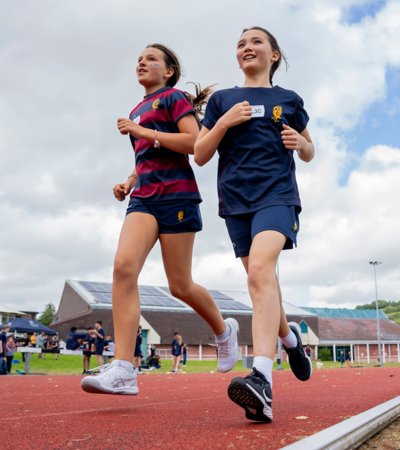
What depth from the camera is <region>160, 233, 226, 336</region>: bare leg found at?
436 centimetres

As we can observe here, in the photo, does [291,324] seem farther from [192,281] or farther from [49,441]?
[49,441]

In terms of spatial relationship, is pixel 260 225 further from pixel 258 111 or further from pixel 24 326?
pixel 24 326

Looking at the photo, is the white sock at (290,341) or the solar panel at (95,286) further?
the solar panel at (95,286)

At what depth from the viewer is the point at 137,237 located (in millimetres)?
4203

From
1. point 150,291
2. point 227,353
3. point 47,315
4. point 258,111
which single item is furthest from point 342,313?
point 258,111

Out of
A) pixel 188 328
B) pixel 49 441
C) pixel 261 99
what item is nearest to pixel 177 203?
pixel 261 99

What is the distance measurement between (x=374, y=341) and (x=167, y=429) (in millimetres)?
74758

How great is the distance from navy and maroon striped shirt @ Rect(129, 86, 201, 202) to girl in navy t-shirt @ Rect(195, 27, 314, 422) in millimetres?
457


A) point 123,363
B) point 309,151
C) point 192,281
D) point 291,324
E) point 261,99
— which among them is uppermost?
point 261,99

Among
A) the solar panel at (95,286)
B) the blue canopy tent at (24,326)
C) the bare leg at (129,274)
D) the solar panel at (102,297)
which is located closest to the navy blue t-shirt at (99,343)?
the blue canopy tent at (24,326)

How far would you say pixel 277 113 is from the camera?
12.6ft

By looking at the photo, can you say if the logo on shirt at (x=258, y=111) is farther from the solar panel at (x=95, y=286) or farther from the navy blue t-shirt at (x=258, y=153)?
the solar panel at (x=95, y=286)

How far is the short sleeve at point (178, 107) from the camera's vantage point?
14.9 feet

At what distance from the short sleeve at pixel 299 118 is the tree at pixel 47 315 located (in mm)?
103519
